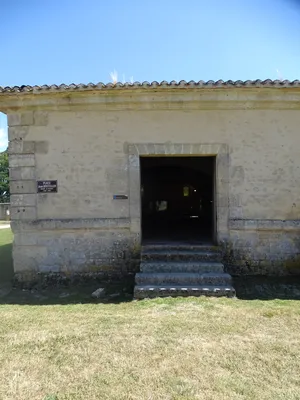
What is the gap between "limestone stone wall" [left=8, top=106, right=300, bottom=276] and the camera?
6113 millimetres

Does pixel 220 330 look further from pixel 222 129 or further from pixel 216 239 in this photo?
pixel 222 129

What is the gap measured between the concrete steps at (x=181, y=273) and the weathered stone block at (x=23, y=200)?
8.44 feet

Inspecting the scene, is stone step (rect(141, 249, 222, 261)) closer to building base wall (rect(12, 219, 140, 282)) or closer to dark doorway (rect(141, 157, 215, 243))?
building base wall (rect(12, 219, 140, 282))

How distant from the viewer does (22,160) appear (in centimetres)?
611

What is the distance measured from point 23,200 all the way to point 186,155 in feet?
11.8

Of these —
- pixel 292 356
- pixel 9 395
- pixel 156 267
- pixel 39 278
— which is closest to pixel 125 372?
pixel 9 395

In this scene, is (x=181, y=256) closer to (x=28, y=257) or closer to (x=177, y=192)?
(x=28, y=257)

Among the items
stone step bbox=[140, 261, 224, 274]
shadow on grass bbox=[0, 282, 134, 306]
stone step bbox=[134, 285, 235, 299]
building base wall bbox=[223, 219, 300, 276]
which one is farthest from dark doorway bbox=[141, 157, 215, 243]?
stone step bbox=[134, 285, 235, 299]

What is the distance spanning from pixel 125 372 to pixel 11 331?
6.33ft

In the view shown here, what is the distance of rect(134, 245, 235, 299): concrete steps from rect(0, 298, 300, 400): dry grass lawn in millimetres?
259

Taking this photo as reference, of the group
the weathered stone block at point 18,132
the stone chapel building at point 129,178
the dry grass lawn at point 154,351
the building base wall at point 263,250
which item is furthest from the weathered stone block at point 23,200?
the building base wall at point 263,250

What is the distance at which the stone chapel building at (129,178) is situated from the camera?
20.0ft

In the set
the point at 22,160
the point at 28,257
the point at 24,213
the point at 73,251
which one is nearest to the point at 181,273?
the point at 73,251

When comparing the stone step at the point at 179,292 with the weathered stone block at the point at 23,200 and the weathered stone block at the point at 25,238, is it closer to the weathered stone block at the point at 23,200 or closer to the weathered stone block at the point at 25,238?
the weathered stone block at the point at 25,238
